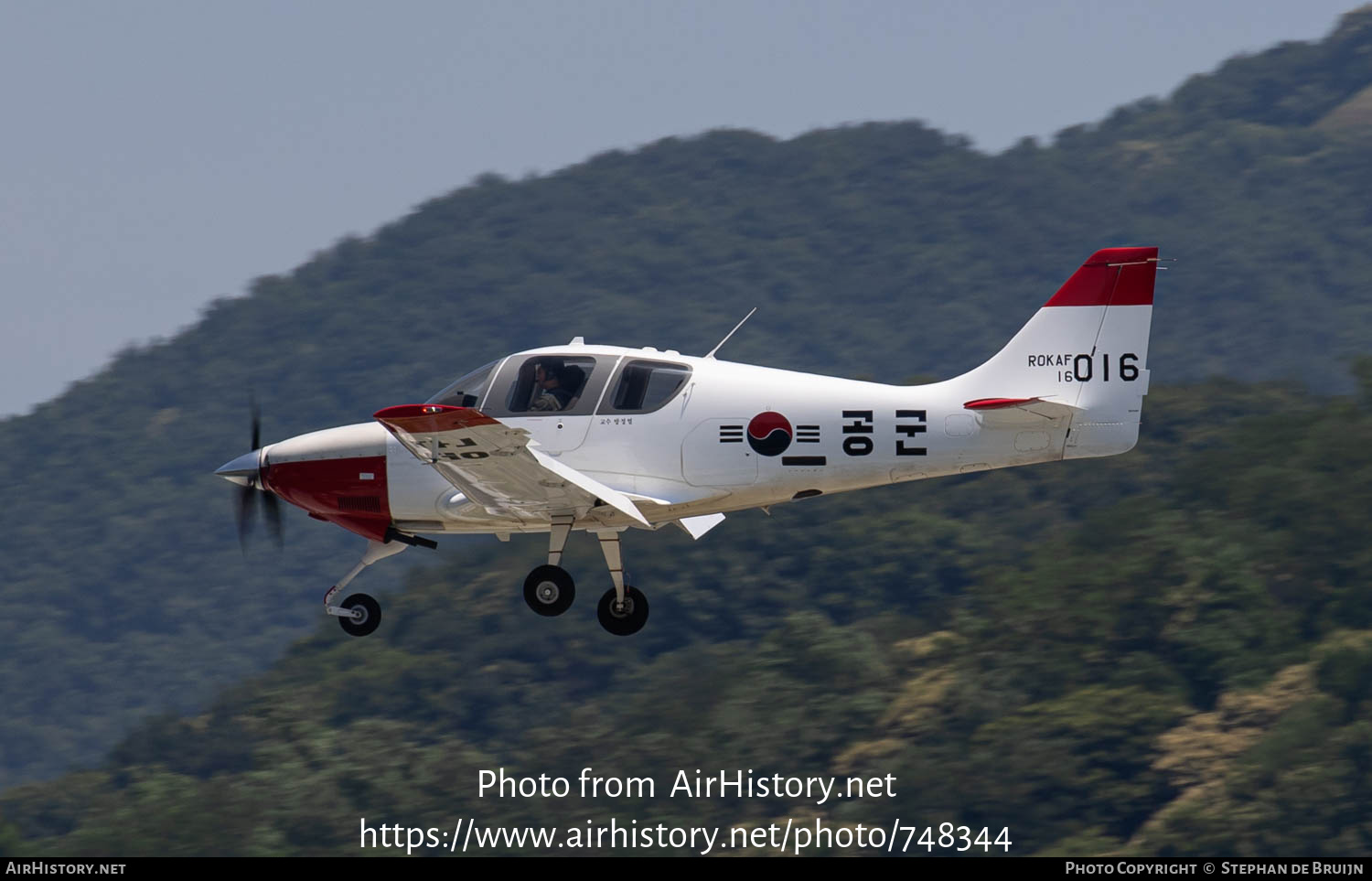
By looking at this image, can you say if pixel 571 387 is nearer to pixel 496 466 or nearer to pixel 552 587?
pixel 496 466

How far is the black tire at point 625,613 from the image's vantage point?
683 inches

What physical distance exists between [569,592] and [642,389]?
2105 millimetres

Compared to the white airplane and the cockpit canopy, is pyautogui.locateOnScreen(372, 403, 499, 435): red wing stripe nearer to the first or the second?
the white airplane

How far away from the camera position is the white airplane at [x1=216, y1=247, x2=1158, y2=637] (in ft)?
54.1

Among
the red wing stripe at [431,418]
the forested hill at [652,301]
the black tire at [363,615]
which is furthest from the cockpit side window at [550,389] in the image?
the forested hill at [652,301]

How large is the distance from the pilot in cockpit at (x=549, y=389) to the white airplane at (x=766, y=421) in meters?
0.01

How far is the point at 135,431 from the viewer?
101 meters

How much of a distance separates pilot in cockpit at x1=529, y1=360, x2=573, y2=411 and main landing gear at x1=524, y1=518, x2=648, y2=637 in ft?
3.60

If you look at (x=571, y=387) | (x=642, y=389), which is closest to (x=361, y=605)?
(x=571, y=387)

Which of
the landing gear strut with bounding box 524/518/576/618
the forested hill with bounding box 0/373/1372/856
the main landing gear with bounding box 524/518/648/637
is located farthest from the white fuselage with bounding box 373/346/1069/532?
the forested hill with bounding box 0/373/1372/856

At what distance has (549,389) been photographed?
16781 millimetres
